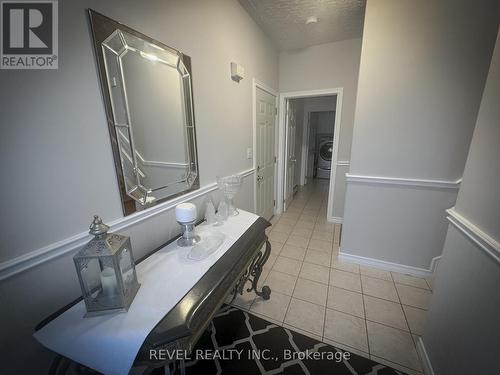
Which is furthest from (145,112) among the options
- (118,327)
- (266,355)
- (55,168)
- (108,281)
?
(266,355)

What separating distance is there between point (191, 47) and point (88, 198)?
1.15 metres

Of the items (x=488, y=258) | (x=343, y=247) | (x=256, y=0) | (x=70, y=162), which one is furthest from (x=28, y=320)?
(x=256, y=0)

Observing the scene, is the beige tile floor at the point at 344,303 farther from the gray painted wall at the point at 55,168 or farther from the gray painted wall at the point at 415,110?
the gray painted wall at the point at 55,168

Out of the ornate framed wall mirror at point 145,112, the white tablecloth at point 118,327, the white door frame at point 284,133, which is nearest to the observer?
the white tablecloth at point 118,327

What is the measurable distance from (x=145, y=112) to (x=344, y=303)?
2047mm

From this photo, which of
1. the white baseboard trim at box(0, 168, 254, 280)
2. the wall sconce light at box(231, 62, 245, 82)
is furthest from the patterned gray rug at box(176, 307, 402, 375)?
the wall sconce light at box(231, 62, 245, 82)

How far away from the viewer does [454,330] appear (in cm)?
100

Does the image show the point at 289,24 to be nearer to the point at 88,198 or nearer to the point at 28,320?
the point at 88,198

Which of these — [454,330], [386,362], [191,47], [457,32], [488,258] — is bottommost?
[386,362]

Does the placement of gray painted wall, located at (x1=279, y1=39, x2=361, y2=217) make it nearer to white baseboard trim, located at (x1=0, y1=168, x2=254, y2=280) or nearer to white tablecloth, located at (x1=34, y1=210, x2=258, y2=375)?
white baseboard trim, located at (x1=0, y1=168, x2=254, y2=280)

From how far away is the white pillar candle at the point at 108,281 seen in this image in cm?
73

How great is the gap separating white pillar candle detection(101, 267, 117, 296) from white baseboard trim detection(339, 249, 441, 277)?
87.4 inches

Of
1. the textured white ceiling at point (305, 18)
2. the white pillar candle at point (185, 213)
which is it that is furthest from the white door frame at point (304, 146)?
the white pillar candle at point (185, 213)

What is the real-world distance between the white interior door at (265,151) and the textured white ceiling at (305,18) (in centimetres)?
68
